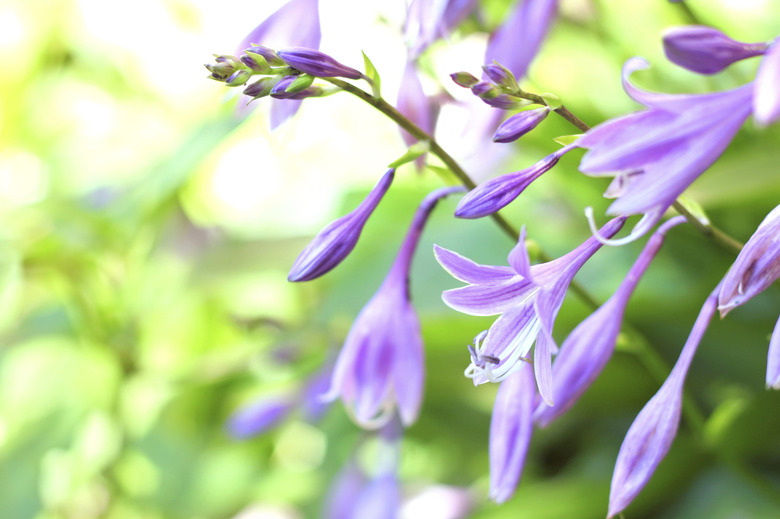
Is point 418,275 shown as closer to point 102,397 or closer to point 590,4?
point 590,4

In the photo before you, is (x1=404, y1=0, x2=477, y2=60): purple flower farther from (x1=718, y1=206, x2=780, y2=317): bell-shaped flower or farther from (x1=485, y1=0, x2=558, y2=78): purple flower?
(x1=718, y1=206, x2=780, y2=317): bell-shaped flower

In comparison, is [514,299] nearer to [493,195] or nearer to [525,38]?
[493,195]

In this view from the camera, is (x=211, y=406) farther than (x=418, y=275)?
Yes

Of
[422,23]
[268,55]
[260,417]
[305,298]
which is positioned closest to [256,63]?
[268,55]

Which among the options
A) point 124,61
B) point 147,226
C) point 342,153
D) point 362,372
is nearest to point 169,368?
point 147,226

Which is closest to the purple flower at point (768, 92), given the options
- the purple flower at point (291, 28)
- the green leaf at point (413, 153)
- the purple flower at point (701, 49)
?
the purple flower at point (701, 49)

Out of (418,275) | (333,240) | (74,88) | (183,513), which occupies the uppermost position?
(333,240)

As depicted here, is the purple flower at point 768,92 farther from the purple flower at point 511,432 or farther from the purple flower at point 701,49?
the purple flower at point 511,432
